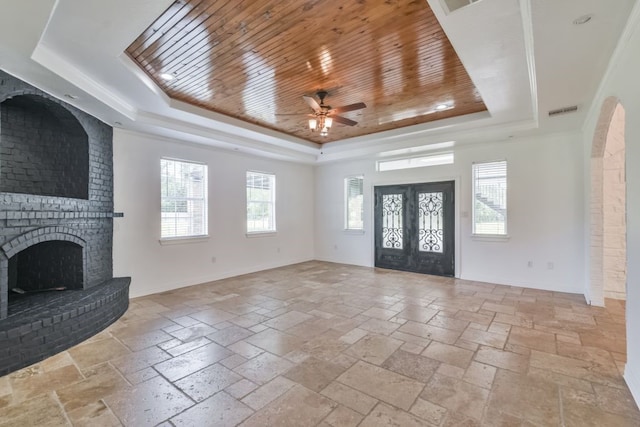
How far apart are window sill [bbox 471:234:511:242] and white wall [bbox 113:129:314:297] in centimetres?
406

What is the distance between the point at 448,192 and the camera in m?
6.08

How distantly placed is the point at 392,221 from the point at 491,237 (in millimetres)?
1991

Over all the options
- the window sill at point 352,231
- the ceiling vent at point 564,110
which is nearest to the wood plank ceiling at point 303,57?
the ceiling vent at point 564,110

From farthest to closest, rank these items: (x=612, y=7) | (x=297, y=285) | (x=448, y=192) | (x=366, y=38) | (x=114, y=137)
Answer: (x=448, y=192) → (x=297, y=285) → (x=114, y=137) → (x=366, y=38) → (x=612, y=7)

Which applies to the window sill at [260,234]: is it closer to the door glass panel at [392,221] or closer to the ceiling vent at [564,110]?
the door glass panel at [392,221]

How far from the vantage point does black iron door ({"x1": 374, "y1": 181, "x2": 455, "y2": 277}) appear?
6.11 m

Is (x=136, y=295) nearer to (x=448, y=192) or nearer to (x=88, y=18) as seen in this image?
(x=88, y=18)

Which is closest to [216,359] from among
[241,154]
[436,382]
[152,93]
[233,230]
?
[436,382]

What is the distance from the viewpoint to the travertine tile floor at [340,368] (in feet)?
6.66

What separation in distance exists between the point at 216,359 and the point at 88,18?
296 centimetres

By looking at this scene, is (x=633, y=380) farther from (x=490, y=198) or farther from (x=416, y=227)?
(x=416, y=227)

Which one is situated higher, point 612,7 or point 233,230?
point 612,7

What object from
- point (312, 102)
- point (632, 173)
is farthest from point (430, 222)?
point (632, 173)

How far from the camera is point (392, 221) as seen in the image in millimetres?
6859
